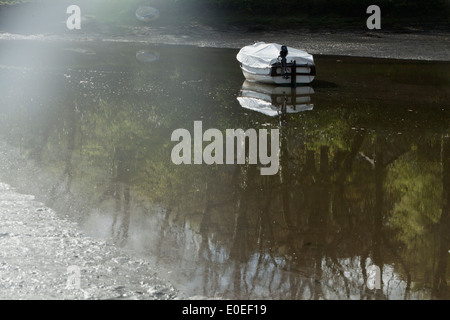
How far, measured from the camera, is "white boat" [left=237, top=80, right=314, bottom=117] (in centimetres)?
2431

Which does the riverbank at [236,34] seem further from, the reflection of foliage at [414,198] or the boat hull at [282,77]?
the reflection of foliage at [414,198]

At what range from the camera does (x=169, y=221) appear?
12.7 meters

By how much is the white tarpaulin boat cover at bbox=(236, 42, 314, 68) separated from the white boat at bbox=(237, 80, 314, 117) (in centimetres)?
93

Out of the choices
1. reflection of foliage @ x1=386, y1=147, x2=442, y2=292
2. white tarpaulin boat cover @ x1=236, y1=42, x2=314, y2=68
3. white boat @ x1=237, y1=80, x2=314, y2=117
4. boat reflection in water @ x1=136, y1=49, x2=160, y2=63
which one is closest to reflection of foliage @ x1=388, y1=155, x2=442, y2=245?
reflection of foliage @ x1=386, y1=147, x2=442, y2=292

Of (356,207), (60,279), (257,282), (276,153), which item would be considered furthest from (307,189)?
(60,279)

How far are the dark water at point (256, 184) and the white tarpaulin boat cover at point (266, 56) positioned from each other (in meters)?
1.89

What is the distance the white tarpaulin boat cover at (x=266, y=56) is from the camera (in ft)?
97.4

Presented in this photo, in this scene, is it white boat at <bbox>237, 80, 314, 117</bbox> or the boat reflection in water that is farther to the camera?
the boat reflection in water

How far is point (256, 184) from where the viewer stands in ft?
49.2

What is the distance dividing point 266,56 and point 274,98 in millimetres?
3906

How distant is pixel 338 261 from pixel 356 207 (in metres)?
2.97

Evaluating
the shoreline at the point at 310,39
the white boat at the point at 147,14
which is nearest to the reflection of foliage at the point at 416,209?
the shoreline at the point at 310,39

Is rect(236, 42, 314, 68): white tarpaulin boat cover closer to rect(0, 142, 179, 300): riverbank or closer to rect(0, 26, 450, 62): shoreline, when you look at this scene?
rect(0, 26, 450, 62): shoreline

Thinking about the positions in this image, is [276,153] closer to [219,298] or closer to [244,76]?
[219,298]
